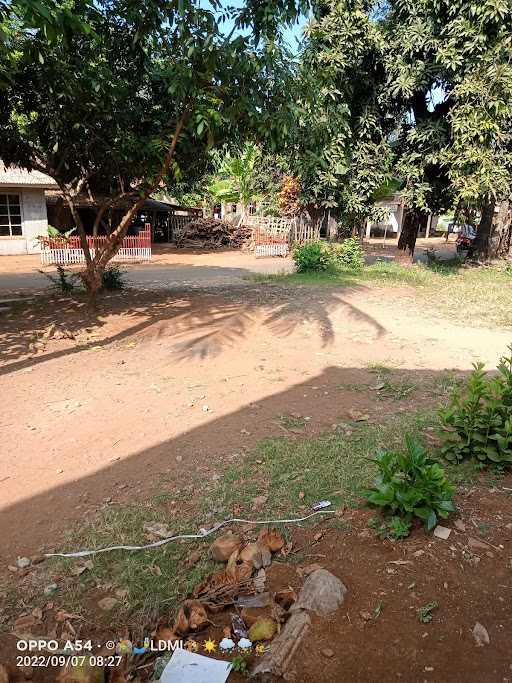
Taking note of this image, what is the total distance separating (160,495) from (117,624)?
3.80 feet

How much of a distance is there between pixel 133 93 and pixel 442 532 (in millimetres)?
7242

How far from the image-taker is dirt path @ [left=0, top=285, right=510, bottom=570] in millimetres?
3754

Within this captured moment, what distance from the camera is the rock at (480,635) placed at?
1.96 metres

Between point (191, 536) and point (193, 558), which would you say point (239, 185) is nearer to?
point (191, 536)

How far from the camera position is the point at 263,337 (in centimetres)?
747

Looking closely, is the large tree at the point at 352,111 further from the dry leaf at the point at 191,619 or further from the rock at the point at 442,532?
the dry leaf at the point at 191,619

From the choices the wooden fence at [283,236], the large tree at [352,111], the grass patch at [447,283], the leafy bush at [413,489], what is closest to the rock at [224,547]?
the leafy bush at [413,489]

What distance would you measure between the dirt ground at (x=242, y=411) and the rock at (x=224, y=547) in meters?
0.44

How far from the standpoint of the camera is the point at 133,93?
24.3ft

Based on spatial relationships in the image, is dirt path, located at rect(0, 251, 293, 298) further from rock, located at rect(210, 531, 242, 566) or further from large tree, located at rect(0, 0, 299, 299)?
rock, located at rect(210, 531, 242, 566)

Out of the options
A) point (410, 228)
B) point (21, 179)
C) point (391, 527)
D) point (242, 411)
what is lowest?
point (242, 411)

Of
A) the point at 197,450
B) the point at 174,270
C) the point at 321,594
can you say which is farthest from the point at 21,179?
the point at 321,594

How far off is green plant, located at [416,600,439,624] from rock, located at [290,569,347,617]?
321 millimetres

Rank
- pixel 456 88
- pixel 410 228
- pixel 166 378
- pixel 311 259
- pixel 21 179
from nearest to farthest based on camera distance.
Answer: pixel 166 378, pixel 456 88, pixel 311 259, pixel 410 228, pixel 21 179
